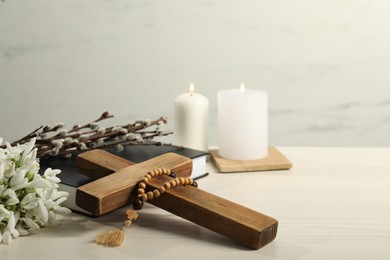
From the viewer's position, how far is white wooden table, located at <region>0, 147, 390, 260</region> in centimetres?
76

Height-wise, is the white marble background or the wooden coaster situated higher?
the white marble background

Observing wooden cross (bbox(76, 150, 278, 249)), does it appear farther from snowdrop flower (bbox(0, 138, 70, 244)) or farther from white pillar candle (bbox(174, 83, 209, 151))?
white pillar candle (bbox(174, 83, 209, 151))

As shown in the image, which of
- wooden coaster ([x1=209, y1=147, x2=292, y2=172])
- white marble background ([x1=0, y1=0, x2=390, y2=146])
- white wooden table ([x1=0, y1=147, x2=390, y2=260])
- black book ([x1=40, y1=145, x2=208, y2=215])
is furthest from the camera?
white marble background ([x1=0, y1=0, x2=390, y2=146])

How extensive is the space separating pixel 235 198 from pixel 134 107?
132cm

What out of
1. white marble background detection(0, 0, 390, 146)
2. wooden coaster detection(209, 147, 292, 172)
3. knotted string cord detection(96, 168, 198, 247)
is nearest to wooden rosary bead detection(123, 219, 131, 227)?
knotted string cord detection(96, 168, 198, 247)

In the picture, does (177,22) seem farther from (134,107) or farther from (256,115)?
(256,115)

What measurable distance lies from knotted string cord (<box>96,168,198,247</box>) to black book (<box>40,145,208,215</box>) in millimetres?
98

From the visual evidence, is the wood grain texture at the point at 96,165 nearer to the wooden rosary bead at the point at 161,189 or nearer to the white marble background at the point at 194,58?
the wooden rosary bead at the point at 161,189

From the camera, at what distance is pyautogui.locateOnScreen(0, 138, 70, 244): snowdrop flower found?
0.78m

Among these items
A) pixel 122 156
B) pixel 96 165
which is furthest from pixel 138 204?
pixel 122 156

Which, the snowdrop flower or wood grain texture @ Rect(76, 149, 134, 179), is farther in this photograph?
wood grain texture @ Rect(76, 149, 134, 179)

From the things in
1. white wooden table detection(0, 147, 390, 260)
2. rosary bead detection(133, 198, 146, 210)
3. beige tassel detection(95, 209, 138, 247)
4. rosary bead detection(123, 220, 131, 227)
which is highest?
rosary bead detection(133, 198, 146, 210)

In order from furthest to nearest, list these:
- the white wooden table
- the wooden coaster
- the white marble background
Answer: the white marble background, the wooden coaster, the white wooden table

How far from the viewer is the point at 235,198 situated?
3.20 ft
